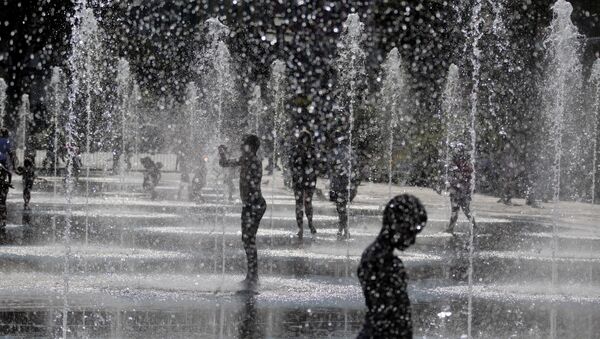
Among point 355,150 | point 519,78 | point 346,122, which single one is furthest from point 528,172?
point 346,122

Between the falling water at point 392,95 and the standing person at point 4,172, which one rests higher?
the falling water at point 392,95

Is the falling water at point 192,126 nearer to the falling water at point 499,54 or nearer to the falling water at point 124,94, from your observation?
the falling water at point 124,94

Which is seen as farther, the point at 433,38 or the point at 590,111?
the point at 433,38

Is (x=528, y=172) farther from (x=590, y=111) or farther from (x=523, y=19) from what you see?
(x=523, y=19)

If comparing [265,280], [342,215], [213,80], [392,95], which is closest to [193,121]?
[213,80]

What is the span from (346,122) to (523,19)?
35.6ft

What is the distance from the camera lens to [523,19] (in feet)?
151

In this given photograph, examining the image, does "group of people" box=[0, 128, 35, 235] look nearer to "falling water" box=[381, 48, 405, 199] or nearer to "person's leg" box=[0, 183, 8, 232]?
"person's leg" box=[0, 183, 8, 232]

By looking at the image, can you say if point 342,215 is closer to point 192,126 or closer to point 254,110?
point 192,126

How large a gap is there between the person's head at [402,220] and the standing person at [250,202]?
6371 mm

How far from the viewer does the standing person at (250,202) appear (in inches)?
445

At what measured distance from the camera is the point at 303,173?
17.7 metres

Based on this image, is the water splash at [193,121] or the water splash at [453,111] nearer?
the water splash at [193,121]

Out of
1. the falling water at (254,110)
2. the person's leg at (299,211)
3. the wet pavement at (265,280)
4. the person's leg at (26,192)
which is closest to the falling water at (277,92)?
the falling water at (254,110)
